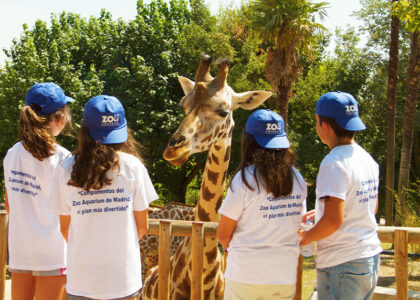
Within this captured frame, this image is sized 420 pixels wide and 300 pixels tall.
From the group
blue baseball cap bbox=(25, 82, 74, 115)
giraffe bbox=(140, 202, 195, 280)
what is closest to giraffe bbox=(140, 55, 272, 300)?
blue baseball cap bbox=(25, 82, 74, 115)

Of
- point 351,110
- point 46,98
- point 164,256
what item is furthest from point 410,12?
point 46,98

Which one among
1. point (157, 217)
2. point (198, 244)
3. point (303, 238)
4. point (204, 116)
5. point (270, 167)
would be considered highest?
point (204, 116)

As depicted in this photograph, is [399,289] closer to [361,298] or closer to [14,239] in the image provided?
[361,298]

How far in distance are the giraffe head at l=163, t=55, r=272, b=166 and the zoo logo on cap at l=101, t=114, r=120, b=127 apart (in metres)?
1.18

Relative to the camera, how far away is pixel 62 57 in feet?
66.3

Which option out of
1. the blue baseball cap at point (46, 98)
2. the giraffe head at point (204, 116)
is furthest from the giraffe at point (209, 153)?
the blue baseball cap at point (46, 98)

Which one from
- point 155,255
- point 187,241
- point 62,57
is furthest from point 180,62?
point 187,241

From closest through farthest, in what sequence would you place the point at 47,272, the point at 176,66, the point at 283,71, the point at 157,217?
the point at 47,272
the point at 157,217
the point at 283,71
the point at 176,66

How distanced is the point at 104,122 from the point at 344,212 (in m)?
1.42

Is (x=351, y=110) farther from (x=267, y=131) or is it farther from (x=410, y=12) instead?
(x=410, y=12)

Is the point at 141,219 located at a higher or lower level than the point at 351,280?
higher

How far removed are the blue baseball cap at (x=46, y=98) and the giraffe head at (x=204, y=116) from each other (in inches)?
41.1

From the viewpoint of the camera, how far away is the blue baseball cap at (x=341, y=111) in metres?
2.66

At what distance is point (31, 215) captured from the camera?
2893 mm
